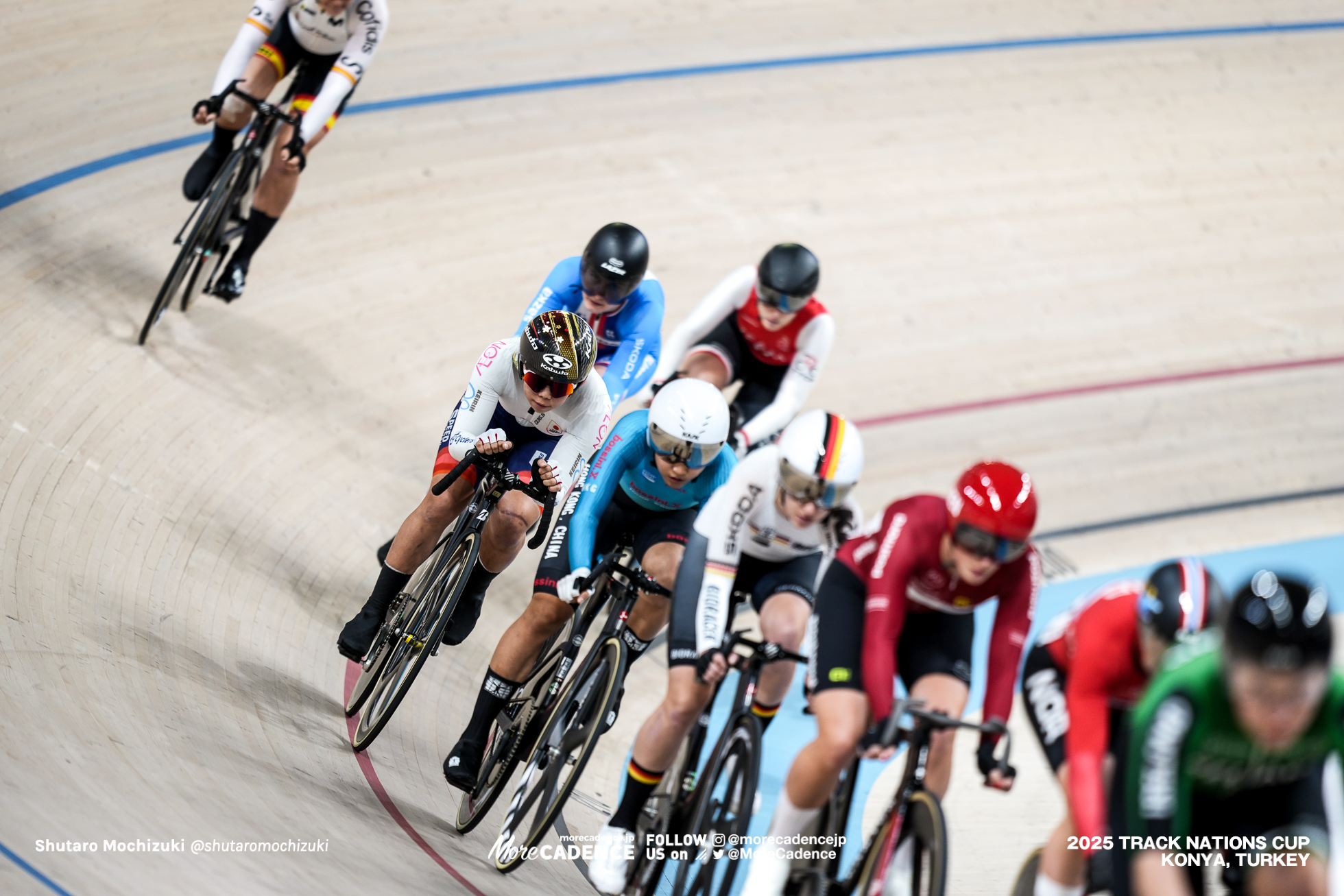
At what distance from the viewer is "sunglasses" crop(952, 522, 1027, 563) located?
265 centimetres

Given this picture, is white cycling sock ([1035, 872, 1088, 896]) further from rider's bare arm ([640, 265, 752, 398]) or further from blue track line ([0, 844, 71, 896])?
rider's bare arm ([640, 265, 752, 398])

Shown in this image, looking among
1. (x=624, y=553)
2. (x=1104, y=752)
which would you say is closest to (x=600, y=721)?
(x=624, y=553)

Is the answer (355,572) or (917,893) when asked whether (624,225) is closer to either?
(355,572)

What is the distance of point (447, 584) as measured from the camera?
3.83m

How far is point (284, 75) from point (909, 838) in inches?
174

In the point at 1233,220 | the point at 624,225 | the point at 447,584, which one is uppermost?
the point at 1233,220

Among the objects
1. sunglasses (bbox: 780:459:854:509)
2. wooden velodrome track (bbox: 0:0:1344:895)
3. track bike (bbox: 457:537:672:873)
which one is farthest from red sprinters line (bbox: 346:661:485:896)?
sunglasses (bbox: 780:459:854:509)

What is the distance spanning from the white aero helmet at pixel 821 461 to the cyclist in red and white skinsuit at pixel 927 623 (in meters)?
0.14

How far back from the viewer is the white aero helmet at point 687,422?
3.41m

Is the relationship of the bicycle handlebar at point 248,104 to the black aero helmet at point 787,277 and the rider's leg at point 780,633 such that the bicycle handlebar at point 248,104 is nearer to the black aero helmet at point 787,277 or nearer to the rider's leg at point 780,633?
the black aero helmet at point 787,277

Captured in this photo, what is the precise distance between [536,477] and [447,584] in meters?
0.44

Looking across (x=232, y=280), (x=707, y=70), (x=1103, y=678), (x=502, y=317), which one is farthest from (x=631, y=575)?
(x=707, y=70)

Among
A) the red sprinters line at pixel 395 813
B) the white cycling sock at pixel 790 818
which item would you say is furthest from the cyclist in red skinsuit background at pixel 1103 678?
the red sprinters line at pixel 395 813

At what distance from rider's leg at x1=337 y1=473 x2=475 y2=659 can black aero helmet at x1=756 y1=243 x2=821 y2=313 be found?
123 cm
